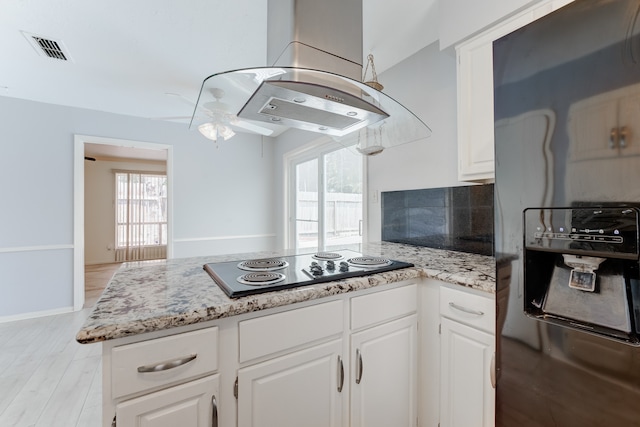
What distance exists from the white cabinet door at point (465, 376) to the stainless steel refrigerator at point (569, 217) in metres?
0.16

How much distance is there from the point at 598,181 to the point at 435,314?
848 mm

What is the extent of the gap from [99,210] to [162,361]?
715 centimetres

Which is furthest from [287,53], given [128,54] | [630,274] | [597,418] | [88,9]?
[128,54]

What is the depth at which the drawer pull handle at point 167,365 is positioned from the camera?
73cm

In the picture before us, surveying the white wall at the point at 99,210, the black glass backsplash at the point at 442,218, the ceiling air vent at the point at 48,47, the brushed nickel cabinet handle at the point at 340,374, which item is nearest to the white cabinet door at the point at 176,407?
the brushed nickel cabinet handle at the point at 340,374

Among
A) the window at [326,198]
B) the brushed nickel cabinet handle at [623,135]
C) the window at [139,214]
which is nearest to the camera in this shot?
the brushed nickel cabinet handle at [623,135]

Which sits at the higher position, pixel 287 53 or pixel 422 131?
pixel 287 53

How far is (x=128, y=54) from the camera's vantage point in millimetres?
2166

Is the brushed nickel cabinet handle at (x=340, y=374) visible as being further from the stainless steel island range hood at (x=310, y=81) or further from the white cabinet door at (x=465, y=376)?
the stainless steel island range hood at (x=310, y=81)

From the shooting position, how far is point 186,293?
0.96 meters

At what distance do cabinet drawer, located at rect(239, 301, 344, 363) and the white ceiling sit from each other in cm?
180

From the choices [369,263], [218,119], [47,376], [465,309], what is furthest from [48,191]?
[465,309]

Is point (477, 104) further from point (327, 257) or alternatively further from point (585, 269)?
point (327, 257)

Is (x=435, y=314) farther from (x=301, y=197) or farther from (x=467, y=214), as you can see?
(x=301, y=197)
